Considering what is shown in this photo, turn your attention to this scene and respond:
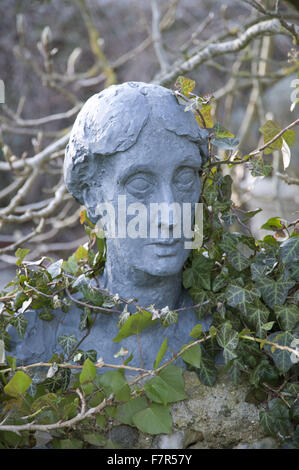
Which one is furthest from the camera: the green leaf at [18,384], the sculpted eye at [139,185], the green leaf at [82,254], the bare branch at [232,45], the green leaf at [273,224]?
the bare branch at [232,45]

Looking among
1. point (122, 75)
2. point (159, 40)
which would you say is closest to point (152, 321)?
point (159, 40)

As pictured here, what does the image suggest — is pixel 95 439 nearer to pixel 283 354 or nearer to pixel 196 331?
pixel 196 331

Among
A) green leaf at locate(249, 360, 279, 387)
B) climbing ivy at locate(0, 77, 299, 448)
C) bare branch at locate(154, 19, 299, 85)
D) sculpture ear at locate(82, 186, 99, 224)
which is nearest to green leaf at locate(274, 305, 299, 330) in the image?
climbing ivy at locate(0, 77, 299, 448)

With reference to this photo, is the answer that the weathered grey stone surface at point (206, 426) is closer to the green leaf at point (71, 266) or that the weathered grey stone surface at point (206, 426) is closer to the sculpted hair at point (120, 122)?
the green leaf at point (71, 266)

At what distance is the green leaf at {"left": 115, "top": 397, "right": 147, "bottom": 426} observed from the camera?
1.38m

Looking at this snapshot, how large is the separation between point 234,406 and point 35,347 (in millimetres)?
521

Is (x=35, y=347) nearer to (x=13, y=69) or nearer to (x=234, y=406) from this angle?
(x=234, y=406)

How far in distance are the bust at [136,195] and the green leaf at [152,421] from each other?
153 mm

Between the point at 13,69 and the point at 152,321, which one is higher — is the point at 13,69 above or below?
above

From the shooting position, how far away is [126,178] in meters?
1.41

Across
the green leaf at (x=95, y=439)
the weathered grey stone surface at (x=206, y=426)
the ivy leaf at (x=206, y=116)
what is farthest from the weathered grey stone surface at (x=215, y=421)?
the ivy leaf at (x=206, y=116)

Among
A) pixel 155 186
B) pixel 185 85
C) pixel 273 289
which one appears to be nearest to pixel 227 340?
pixel 273 289

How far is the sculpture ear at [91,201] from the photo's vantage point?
1540mm

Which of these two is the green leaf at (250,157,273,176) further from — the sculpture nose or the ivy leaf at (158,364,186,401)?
the ivy leaf at (158,364,186,401)
